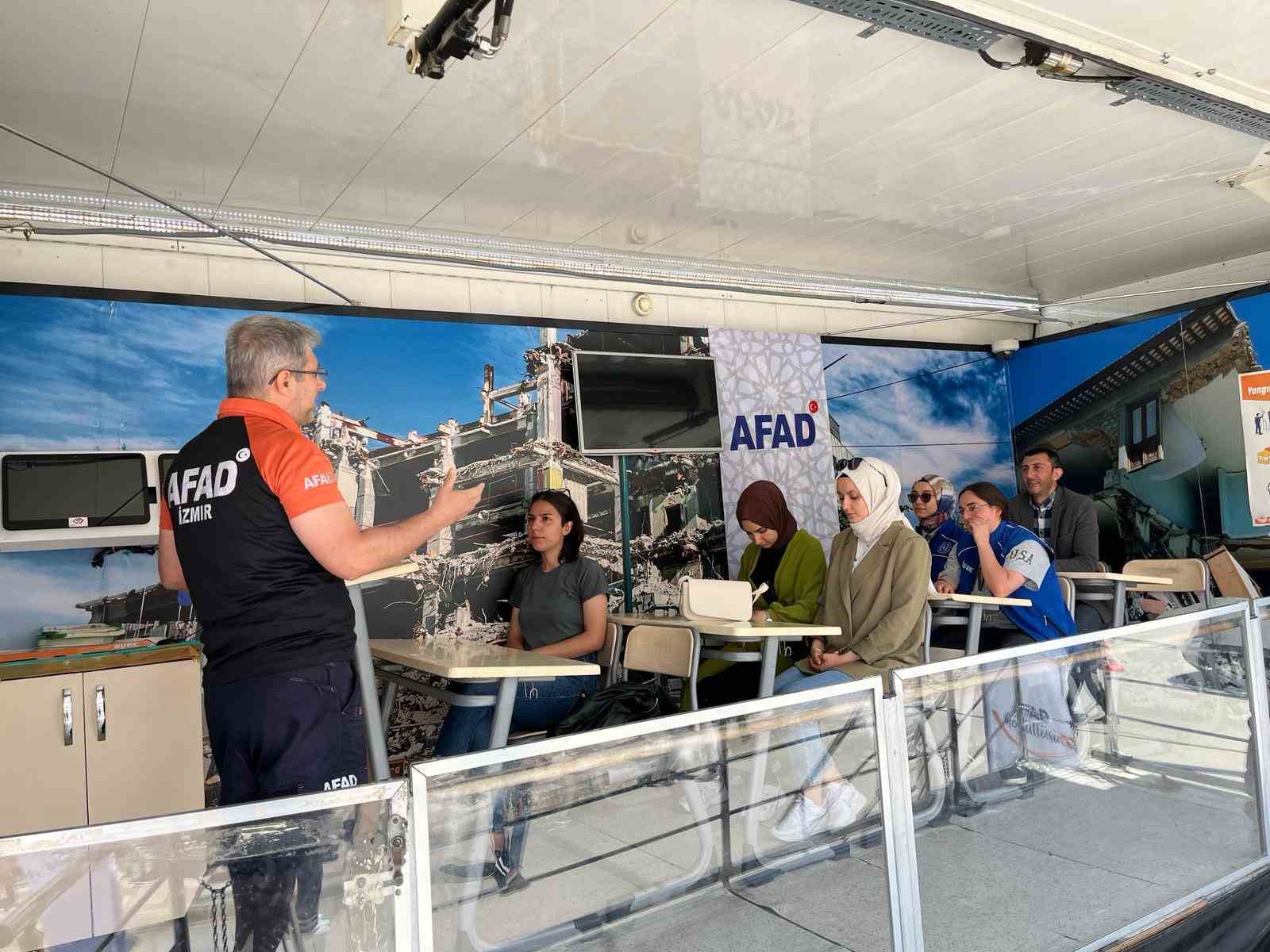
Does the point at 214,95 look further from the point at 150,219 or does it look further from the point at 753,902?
the point at 753,902

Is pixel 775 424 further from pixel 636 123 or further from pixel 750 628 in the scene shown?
pixel 750 628

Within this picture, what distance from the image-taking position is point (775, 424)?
6246 mm

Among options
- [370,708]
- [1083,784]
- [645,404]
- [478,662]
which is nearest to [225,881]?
[370,708]

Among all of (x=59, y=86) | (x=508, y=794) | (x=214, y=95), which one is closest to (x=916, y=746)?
(x=508, y=794)

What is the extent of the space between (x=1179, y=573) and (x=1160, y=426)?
6.15ft

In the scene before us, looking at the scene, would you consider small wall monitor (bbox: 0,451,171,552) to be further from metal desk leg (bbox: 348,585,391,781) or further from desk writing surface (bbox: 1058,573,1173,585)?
desk writing surface (bbox: 1058,573,1173,585)

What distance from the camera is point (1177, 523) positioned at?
668 cm

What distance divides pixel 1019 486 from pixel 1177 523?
1.31 m

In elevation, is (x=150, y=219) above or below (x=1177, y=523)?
above

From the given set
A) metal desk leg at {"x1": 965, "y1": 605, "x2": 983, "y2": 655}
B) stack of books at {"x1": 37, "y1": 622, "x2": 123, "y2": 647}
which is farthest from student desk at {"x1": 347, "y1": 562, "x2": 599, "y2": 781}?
metal desk leg at {"x1": 965, "y1": 605, "x2": 983, "y2": 655}

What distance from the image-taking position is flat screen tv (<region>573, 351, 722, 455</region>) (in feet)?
18.2

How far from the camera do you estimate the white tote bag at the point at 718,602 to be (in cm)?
359

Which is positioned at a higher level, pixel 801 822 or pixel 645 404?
pixel 645 404

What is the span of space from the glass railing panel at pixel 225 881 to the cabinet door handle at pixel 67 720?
88.1 inches
